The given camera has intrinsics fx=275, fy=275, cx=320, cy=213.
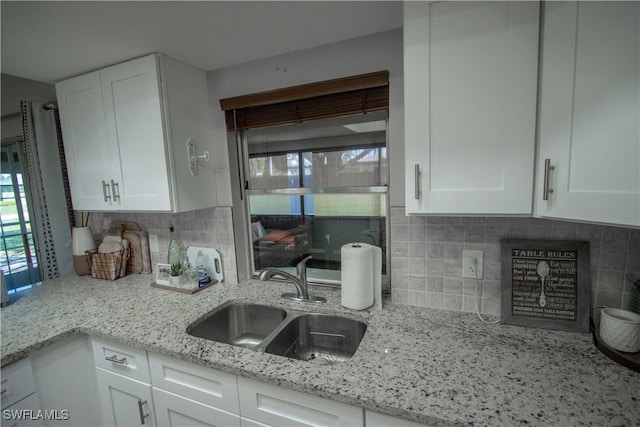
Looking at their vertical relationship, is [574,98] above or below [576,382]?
above

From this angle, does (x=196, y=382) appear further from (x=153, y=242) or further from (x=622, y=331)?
(x=622, y=331)

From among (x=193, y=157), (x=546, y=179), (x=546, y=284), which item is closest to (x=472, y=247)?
(x=546, y=284)

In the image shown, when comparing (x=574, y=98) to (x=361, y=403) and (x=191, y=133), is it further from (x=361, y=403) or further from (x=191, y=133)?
(x=191, y=133)

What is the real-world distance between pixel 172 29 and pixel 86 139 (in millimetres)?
940

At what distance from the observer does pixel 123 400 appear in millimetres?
1322

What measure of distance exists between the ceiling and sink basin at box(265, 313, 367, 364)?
134cm

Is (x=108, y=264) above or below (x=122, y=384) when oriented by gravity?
above

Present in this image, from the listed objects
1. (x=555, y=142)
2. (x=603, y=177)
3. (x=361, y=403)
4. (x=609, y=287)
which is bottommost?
(x=361, y=403)

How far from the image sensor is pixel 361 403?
826 millimetres

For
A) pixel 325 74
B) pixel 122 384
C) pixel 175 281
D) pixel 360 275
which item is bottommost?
pixel 122 384

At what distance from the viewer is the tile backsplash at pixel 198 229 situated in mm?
1756

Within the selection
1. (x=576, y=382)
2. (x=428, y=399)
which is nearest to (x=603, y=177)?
(x=576, y=382)

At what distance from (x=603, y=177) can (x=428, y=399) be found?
0.77 metres
